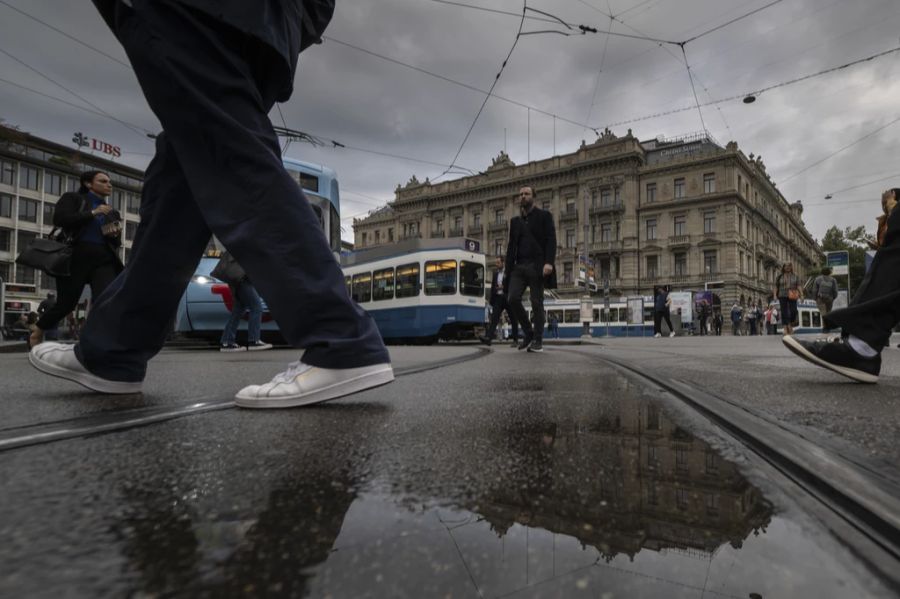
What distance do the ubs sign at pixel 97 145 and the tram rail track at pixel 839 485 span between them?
5314 centimetres

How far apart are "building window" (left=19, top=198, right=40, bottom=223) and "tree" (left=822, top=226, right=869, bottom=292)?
218ft

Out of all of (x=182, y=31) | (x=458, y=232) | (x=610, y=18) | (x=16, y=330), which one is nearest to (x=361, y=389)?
(x=182, y=31)

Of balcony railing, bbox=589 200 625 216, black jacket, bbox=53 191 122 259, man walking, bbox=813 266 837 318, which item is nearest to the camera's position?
black jacket, bbox=53 191 122 259

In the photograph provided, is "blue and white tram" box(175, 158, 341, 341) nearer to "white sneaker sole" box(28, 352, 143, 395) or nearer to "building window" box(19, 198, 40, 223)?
"white sneaker sole" box(28, 352, 143, 395)

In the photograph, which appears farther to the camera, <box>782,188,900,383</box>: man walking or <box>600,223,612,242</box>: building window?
<box>600,223,612,242</box>: building window

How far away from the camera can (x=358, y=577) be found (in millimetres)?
438

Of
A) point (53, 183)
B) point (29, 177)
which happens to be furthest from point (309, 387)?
point (53, 183)

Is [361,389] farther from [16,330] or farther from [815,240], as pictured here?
[815,240]

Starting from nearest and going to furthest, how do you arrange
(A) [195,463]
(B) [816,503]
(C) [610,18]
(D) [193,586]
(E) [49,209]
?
(D) [193,586] < (B) [816,503] < (A) [195,463] < (C) [610,18] < (E) [49,209]

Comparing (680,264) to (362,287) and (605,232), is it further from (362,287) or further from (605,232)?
(362,287)

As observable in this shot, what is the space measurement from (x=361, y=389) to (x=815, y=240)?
86.8 m

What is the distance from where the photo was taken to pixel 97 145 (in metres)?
44.7

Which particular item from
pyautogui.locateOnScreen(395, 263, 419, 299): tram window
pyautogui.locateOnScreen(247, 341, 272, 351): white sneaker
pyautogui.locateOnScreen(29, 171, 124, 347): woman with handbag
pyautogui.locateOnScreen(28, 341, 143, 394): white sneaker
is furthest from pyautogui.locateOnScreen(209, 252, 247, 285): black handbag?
pyautogui.locateOnScreen(395, 263, 419, 299): tram window

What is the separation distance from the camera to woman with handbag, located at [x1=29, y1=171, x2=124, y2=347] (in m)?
4.51
